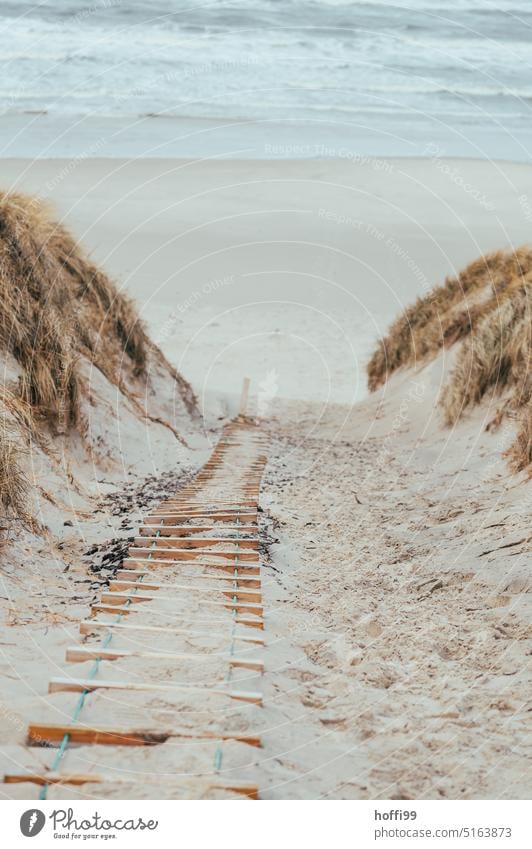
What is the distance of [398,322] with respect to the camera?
530 inches

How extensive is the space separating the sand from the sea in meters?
0.56

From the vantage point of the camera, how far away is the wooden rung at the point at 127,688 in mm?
3805

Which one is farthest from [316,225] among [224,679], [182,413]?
[224,679]

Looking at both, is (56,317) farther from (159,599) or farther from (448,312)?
(448,312)

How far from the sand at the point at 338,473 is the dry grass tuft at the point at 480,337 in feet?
1.21

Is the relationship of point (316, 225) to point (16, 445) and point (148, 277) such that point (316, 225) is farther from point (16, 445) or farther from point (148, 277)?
point (16, 445)

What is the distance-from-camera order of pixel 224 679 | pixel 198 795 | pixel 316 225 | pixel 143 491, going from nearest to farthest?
pixel 198 795
pixel 224 679
pixel 143 491
pixel 316 225

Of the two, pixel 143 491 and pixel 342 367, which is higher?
pixel 342 367

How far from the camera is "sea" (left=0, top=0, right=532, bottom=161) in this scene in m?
16.8

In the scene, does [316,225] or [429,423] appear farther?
[316,225]

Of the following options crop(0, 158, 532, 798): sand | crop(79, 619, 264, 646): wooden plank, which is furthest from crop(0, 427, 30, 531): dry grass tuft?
crop(79, 619, 264, 646): wooden plank

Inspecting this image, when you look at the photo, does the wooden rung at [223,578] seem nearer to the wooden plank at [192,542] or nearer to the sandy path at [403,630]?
the sandy path at [403,630]

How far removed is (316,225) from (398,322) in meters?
3.63

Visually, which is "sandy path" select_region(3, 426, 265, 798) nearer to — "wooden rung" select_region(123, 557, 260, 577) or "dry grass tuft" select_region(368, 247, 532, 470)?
"wooden rung" select_region(123, 557, 260, 577)
